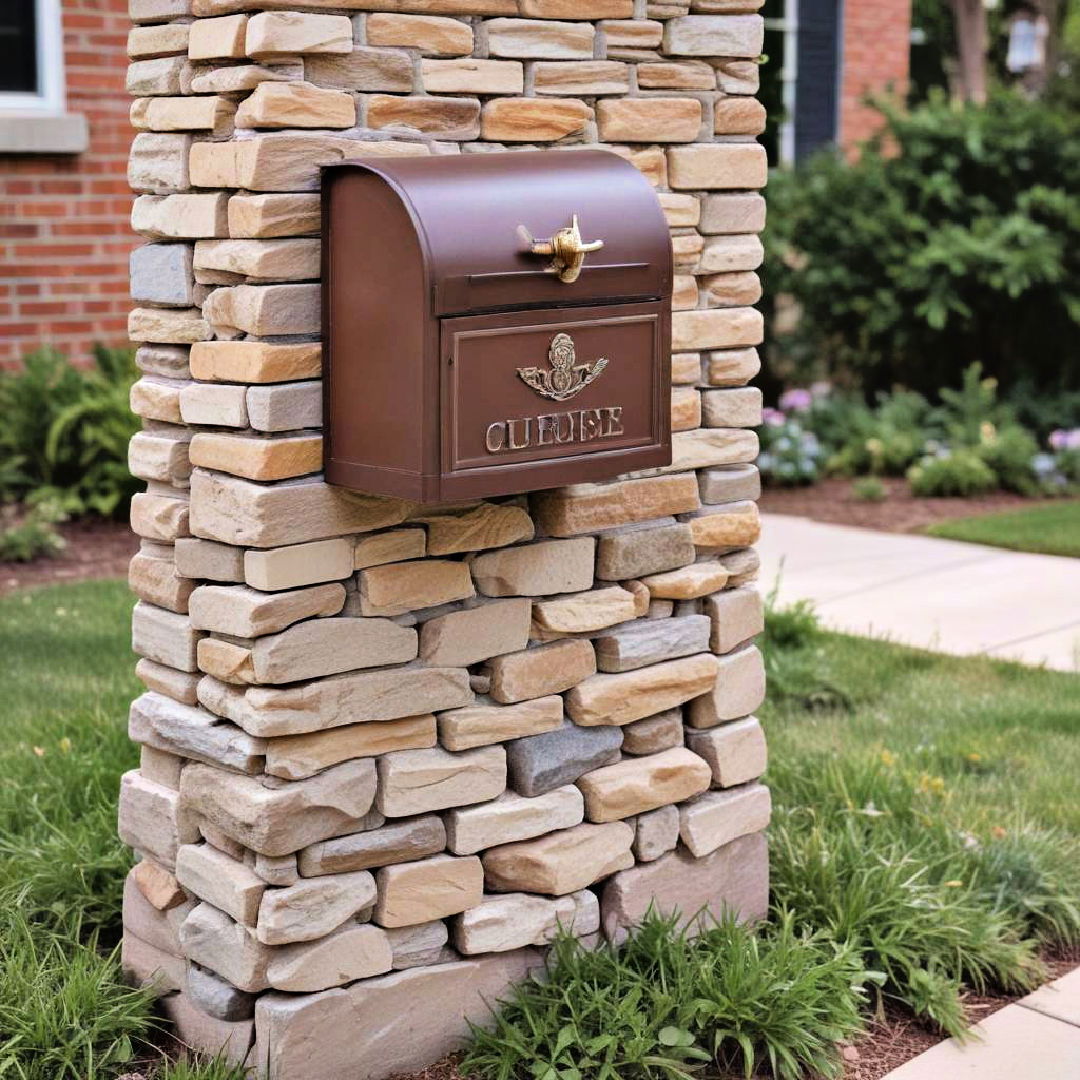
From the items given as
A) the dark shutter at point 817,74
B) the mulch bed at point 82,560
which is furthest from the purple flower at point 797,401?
the mulch bed at point 82,560

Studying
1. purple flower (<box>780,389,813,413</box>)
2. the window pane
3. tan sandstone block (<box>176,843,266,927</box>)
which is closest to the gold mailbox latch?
tan sandstone block (<box>176,843,266,927</box>)

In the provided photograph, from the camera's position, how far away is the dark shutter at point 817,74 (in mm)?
10852

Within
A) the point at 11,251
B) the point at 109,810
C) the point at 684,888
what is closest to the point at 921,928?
the point at 684,888

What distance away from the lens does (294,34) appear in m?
2.41

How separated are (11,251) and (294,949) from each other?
16.8 ft

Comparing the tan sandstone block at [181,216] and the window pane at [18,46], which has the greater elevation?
the window pane at [18,46]

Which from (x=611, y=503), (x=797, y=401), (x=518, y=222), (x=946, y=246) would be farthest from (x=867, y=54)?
(x=518, y=222)

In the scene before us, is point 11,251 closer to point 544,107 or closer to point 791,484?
point 791,484

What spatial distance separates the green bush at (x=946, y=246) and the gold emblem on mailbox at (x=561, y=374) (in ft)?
20.7

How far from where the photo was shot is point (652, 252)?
2617 mm

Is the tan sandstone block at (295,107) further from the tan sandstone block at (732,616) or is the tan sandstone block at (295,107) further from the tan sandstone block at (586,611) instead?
the tan sandstone block at (732,616)

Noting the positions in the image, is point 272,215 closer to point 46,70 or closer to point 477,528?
point 477,528

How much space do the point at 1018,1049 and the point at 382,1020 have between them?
120 centimetres

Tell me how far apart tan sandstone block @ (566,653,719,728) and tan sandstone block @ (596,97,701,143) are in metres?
0.96
